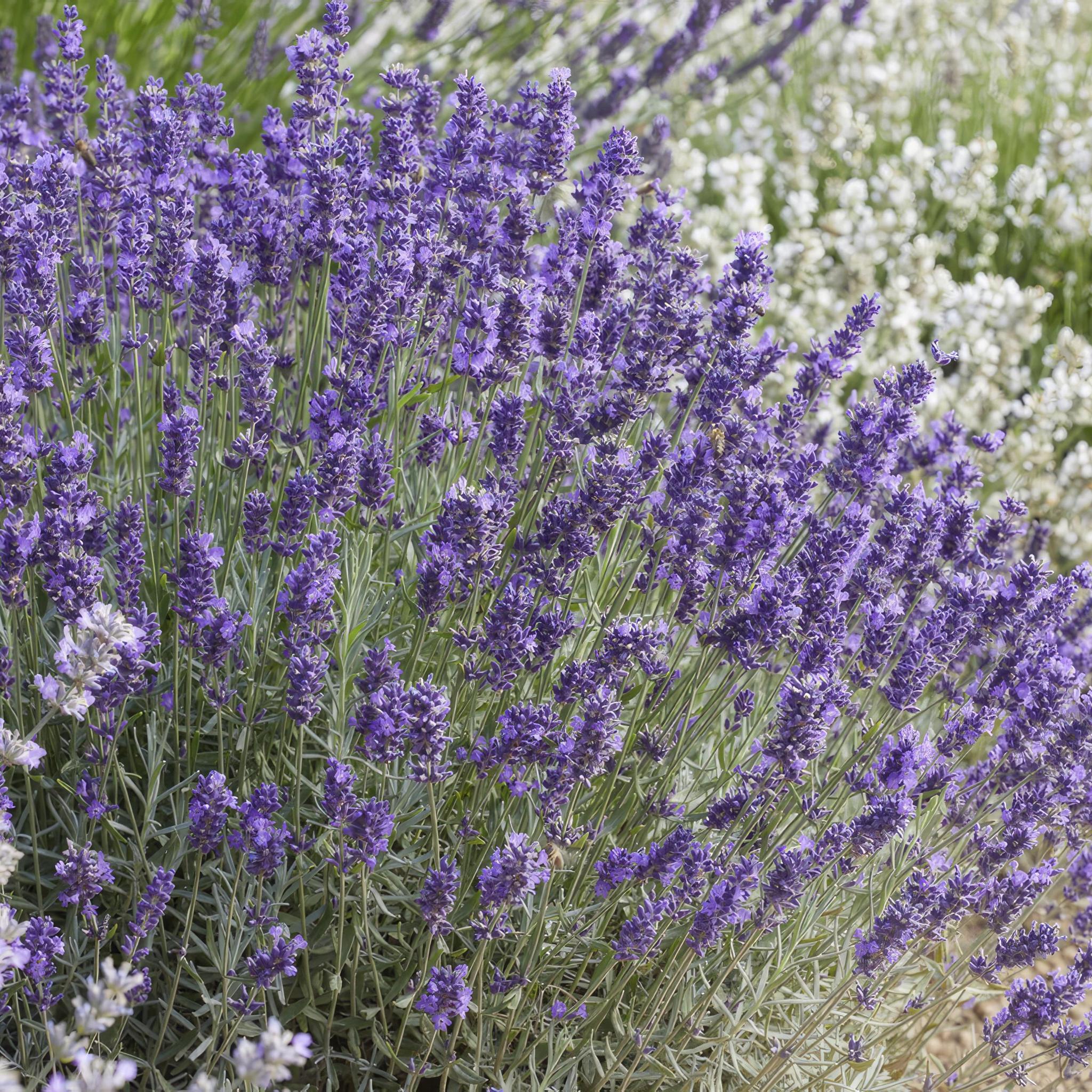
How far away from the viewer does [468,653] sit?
2355 millimetres

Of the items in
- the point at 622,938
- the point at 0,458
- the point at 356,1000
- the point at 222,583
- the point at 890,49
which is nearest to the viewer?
the point at 0,458

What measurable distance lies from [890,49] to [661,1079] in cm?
902

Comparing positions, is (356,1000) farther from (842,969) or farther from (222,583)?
(842,969)

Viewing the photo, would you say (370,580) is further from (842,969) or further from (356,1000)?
(842,969)

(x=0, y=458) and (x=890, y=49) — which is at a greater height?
(x=890, y=49)

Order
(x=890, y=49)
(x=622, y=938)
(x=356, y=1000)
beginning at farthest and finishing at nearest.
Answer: (x=890, y=49), (x=356, y=1000), (x=622, y=938)

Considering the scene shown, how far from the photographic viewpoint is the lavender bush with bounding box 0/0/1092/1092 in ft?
6.66

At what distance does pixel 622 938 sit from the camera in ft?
6.82

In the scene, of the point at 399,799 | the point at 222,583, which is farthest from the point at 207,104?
the point at 399,799

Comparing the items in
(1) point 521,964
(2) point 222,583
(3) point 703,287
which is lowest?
(1) point 521,964

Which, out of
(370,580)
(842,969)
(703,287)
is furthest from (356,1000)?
(703,287)

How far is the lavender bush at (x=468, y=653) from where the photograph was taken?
203cm

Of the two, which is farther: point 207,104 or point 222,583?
point 207,104

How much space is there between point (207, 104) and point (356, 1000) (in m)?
2.04
